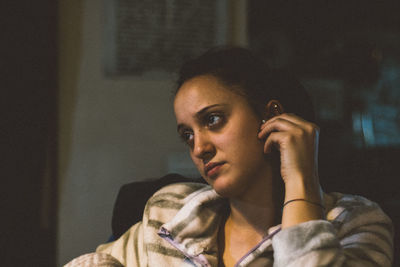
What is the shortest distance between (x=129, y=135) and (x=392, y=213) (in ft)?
4.08

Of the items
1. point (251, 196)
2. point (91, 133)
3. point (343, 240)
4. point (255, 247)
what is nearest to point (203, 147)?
point (251, 196)

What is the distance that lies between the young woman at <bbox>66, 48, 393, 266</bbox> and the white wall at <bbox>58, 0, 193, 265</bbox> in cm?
80

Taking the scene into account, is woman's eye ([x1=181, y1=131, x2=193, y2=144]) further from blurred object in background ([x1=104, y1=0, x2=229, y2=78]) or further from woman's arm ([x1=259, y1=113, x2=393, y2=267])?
blurred object in background ([x1=104, y1=0, x2=229, y2=78])

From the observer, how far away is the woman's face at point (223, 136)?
782 mm

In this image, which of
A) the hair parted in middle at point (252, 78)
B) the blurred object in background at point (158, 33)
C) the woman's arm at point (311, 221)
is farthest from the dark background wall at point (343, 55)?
the woman's arm at point (311, 221)

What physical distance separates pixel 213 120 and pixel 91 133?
3.68 ft

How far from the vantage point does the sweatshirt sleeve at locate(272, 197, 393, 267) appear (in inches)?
25.9

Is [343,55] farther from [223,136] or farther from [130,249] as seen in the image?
[130,249]

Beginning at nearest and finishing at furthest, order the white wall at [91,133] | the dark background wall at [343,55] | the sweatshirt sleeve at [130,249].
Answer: the sweatshirt sleeve at [130,249]
the white wall at [91,133]
the dark background wall at [343,55]

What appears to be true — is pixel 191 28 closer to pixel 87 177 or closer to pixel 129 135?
pixel 129 135

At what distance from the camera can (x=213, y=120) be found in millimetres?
805

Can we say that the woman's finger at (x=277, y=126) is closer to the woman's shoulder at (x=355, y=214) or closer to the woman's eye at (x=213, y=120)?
the woman's eye at (x=213, y=120)

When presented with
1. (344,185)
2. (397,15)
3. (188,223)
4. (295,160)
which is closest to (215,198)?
(188,223)

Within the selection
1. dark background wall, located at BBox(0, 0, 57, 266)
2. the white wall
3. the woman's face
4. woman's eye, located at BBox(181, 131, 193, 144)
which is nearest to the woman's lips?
the woman's face
